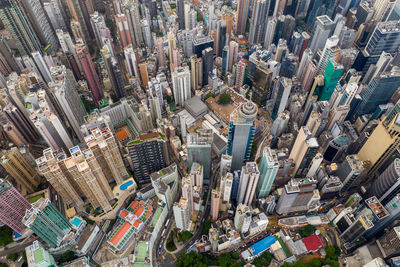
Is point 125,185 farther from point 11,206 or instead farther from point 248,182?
point 248,182

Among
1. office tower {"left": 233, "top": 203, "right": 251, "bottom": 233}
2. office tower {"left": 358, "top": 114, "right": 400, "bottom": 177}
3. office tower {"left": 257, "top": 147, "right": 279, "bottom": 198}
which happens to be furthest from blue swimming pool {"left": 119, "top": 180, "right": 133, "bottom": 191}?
office tower {"left": 358, "top": 114, "right": 400, "bottom": 177}

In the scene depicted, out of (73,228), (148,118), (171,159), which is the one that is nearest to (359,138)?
(171,159)

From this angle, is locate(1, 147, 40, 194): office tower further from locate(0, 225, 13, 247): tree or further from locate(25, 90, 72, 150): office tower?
locate(0, 225, 13, 247): tree

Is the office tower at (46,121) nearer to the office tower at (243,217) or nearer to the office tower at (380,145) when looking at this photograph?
the office tower at (243,217)

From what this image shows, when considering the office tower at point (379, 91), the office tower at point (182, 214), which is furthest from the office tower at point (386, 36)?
the office tower at point (182, 214)

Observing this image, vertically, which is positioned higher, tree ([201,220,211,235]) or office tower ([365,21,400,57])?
office tower ([365,21,400,57])

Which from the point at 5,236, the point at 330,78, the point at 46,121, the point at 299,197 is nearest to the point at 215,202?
the point at 299,197
